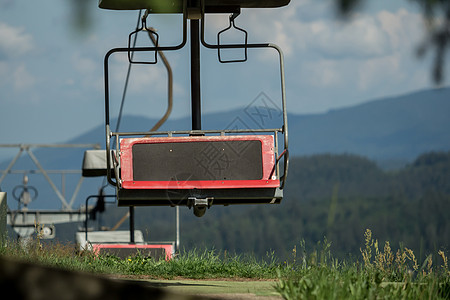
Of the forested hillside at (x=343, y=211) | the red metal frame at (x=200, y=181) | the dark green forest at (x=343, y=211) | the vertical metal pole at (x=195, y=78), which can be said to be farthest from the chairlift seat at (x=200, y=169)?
the dark green forest at (x=343, y=211)

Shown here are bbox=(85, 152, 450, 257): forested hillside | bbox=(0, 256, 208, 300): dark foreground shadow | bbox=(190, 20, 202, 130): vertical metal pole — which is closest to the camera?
bbox=(0, 256, 208, 300): dark foreground shadow

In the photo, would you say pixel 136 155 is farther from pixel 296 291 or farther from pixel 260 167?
pixel 296 291

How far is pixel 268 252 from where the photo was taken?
9.70 metres

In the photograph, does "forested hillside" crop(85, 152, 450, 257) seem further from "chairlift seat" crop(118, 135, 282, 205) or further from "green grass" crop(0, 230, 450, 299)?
"chairlift seat" crop(118, 135, 282, 205)

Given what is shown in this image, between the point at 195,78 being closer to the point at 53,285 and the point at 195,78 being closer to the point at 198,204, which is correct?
the point at 198,204

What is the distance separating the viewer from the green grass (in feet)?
21.7

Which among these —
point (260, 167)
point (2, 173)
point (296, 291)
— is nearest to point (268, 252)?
point (260, 167)

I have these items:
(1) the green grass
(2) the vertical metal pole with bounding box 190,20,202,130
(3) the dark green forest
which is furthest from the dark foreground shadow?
(3) the dark green forest

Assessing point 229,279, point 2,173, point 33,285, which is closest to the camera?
point 33,285

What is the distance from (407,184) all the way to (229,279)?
474 ft

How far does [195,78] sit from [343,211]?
12954 centimetres

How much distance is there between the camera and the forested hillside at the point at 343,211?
131963mm

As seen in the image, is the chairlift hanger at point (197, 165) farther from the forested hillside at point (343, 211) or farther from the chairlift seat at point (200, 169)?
the forested hillside at point (343, 211)

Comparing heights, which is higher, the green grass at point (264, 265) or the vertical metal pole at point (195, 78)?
the vertical metal pole at point (195, 78)
